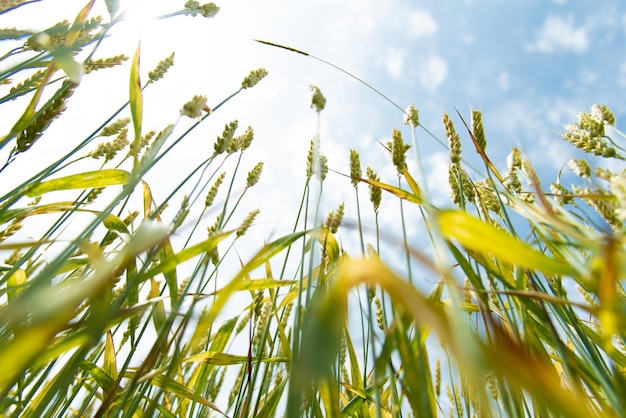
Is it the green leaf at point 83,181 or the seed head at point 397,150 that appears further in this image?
the seed head at point 397,150

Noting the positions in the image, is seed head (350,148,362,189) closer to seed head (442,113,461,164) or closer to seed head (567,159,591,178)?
seed head (442,113,461,164)

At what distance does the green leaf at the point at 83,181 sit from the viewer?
0.67 metres

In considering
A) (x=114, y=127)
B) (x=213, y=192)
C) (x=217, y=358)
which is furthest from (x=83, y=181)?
(x=114, y=127)

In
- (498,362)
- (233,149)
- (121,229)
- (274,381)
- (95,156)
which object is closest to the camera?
(498,362)

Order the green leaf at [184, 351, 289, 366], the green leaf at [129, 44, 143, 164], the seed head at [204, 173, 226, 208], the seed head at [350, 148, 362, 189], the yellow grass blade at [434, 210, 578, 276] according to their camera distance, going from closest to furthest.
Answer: the yellow grass blade at [434, 210, 578, 276], the green leaf at [129, 44, 143, 164], the green leaf at [184, 351, 289, 366], the seed head at [350, 148, 362, 189], the seed head at [204, 173, 226, 208]

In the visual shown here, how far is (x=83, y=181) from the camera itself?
69 centimetres

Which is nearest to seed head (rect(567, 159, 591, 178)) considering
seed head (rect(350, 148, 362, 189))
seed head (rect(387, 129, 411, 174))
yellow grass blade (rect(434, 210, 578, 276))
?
seed head (rect(387, 129, 411, 174))

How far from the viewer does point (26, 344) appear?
308 millimetres

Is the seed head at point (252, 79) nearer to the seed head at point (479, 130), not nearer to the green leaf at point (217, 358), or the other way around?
the seed head at point (479, 130)

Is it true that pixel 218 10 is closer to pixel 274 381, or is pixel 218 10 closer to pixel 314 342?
pixel 274 381

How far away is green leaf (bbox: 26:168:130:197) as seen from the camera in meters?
0.67

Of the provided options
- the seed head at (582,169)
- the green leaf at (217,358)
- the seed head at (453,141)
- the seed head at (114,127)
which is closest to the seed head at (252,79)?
the seed head at (114,127)

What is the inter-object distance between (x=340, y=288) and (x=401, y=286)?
0.05 metres

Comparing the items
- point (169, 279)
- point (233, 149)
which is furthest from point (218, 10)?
point (169, 279)
